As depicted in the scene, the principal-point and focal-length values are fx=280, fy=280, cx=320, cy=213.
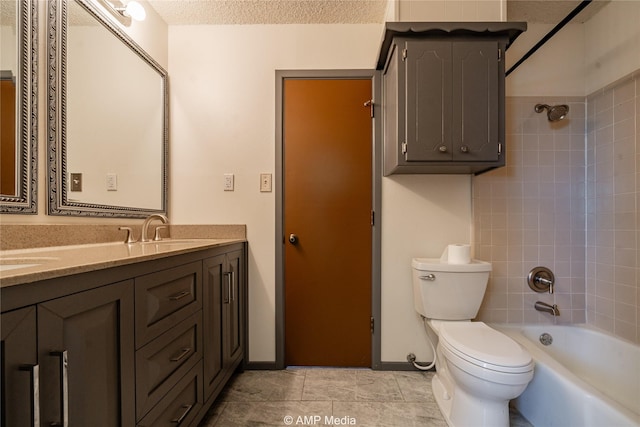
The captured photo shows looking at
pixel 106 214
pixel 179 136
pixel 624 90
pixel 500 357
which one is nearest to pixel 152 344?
pixel 106 214

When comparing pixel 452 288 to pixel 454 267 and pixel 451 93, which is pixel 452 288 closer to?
pixel 454 267

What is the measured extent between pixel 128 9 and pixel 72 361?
5.56 feet

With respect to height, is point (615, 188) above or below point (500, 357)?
above

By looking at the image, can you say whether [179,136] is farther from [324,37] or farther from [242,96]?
[324,37]

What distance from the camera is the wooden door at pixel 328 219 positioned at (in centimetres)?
189

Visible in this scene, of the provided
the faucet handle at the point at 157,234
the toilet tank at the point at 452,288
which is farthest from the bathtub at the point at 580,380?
the faucet handle at the point at 157,234

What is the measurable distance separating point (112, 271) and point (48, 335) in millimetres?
196

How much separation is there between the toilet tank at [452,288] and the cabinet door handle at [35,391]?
5.16 feet

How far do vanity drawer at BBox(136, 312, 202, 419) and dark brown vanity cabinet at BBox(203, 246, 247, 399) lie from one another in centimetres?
11

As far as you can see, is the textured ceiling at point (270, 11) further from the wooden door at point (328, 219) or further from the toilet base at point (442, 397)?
the toilet base at point (442, 397)

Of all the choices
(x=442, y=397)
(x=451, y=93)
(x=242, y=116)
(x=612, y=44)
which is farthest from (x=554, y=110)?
(x=242, y=116)

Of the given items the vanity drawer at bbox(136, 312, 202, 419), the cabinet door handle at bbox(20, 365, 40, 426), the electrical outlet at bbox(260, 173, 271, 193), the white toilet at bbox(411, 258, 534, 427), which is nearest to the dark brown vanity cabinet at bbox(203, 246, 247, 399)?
the vanity drawer at bbox(136, 312, 202, 419)

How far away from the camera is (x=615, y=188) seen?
1613 mm

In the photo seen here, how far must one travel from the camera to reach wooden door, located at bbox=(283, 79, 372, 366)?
1.89m
